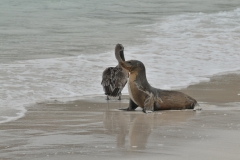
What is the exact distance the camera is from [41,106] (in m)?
9.38

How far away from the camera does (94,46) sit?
16359 mm

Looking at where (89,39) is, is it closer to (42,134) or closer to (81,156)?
(42,134)

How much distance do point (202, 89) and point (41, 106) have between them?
10.1 ft

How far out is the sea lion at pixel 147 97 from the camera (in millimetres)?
9180

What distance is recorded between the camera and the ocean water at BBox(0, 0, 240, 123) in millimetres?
11120

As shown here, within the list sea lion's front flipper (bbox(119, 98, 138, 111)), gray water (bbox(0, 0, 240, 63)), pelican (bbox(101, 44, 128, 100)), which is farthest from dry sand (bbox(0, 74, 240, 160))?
gray water (bbox(0, 0, 240, 63))

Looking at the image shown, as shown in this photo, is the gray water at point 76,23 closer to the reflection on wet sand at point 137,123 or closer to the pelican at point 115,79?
the pelican at point 115,79

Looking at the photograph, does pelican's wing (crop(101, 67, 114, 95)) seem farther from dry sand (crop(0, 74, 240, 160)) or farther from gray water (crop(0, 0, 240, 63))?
gray water (crop(0, 0, 240, 63))

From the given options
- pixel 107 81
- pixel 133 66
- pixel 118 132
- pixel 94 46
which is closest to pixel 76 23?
pixel 94 46

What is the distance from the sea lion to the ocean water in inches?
52.5

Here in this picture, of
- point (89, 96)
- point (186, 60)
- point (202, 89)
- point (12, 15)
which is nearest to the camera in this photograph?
point (89, 96)

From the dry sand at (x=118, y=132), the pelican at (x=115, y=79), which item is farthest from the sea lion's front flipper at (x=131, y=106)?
the pelican at (x=115, y=79)

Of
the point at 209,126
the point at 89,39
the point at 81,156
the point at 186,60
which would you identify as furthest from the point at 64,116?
the point at 89,39

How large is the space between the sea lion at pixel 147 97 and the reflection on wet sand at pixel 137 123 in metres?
0.27
